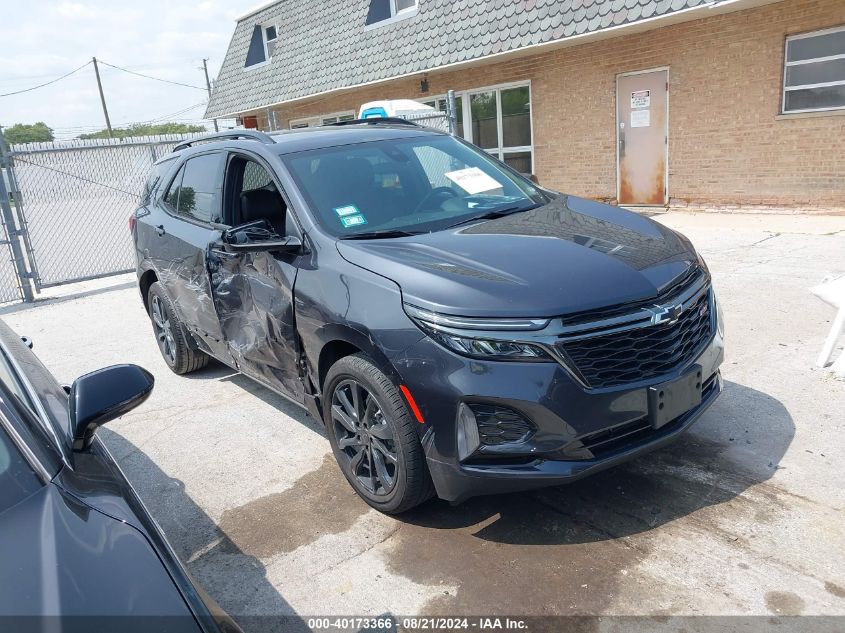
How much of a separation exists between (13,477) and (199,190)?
332 cm

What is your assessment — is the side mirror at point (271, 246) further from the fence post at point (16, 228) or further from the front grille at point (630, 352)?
the fence post at point (16, 228)

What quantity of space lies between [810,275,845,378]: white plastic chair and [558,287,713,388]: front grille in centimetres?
198

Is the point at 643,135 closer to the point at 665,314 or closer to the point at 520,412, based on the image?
the point at 665,314

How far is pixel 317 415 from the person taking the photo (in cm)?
373

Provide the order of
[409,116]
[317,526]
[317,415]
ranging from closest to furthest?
1. [317,526]
2. [317,415]
3. [409,116]

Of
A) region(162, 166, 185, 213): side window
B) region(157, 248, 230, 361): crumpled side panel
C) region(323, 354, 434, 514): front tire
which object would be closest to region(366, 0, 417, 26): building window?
region(162, 166, 185, 213): side window

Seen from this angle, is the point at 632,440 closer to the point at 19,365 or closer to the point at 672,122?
the point at 19,365

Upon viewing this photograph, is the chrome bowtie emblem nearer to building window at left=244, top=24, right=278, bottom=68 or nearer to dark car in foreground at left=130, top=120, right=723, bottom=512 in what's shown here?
dark car in foreground at left=130, top=120, right=723, bottom=512

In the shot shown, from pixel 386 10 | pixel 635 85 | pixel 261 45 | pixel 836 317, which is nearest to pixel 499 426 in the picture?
pixel 836 317

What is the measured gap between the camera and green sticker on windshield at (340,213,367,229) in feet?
11.8

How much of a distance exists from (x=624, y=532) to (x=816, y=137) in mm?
9060

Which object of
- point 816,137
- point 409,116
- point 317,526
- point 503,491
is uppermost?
point 409,116

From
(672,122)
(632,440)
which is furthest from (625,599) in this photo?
(672,122)

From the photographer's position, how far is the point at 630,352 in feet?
9.37
